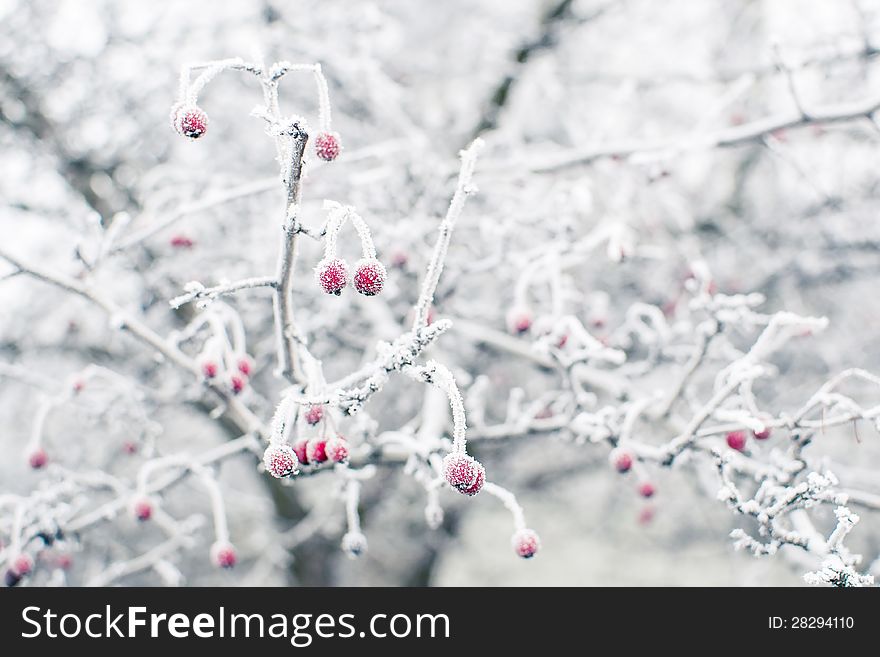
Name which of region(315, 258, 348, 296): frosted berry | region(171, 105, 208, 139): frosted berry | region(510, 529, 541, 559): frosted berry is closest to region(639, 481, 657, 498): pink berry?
region(510, 529, 541, 559): frosted berry

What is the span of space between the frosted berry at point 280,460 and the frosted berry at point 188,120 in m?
0.70

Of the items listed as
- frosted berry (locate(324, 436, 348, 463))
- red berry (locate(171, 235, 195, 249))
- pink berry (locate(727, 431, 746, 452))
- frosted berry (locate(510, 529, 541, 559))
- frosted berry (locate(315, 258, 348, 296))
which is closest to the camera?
frosted berry (locate(315, 258, 348, 296))

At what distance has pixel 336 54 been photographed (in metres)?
4.33

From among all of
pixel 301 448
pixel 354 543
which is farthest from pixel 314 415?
pixel 354 543

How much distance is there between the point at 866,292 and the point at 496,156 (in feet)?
11.9

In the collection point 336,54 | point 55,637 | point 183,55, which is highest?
point 183,55

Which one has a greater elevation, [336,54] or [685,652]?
[336,54]

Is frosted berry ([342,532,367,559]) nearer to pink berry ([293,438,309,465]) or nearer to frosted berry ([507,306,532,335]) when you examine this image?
pink berry ([293,438,309,465])

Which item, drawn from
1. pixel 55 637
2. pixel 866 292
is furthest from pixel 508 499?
pixel 866 292

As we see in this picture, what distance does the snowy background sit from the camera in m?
3.01

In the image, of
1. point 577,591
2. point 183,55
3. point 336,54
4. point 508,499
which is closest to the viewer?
point 508,499

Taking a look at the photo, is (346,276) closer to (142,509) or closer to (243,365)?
(243,365)

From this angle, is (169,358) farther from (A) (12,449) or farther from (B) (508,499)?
(A) (12,449)

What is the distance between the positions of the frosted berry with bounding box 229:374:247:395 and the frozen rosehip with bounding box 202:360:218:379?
0.33 feet
